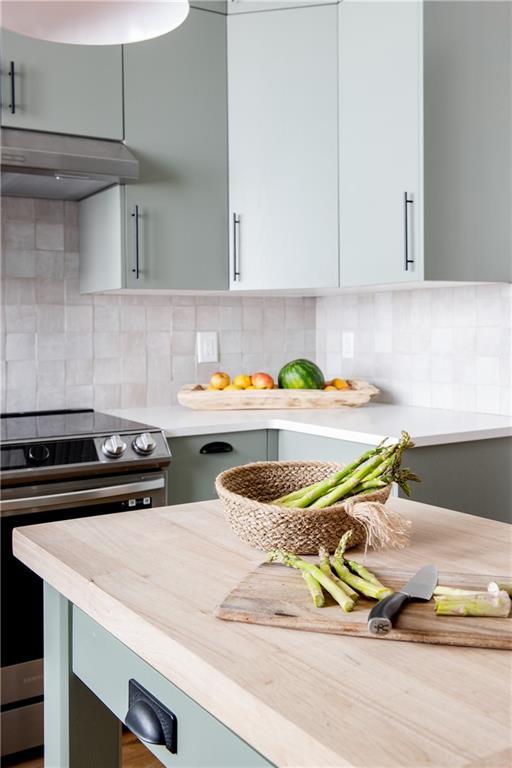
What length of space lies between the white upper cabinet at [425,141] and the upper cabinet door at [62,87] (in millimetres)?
812

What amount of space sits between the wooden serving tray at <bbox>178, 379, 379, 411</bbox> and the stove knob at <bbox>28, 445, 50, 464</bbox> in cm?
78

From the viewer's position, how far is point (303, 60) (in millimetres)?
2865

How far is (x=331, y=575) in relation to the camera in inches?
39.8

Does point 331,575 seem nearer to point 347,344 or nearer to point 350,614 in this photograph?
point 350,614

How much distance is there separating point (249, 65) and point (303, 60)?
203 millimetres

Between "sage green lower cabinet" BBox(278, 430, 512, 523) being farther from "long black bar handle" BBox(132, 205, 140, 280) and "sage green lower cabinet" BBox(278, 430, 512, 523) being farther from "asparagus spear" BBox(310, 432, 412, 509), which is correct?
"asparagus spear" BBox(310, 432, 412, 509)

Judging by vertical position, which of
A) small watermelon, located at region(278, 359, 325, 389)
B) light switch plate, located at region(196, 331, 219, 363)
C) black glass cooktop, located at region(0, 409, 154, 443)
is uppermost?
light switch plate, located at region(196, 331, 219, 363)

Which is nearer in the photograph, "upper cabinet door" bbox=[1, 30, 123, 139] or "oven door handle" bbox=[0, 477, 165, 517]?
"oven door handle" bbox=[0, 477, 165, 517]

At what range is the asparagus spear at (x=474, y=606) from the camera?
905mm

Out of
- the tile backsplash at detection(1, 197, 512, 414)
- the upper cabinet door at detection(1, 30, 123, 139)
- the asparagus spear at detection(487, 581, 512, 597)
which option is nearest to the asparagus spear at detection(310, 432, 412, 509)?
the asparagus spear at detection(487, 581, 512, 597)

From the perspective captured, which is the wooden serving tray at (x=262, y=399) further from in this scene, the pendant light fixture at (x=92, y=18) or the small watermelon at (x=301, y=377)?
the pendant light fixture at (x=92, y=18)

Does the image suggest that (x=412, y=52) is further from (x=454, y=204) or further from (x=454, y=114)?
(x=454, y=204)

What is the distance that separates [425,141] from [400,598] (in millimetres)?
1911

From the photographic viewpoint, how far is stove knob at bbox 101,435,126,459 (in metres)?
2.37
